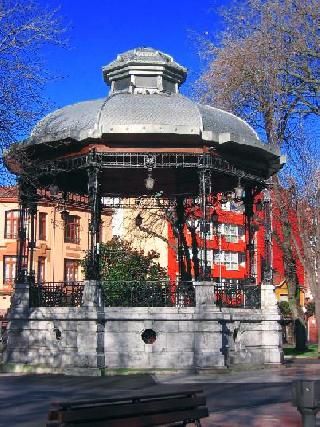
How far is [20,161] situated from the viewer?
62.8 feet

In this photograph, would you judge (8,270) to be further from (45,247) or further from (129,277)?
(129,277)

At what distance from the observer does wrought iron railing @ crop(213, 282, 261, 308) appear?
21047 mm

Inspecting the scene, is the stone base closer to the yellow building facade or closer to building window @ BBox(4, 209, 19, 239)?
the yellow building facade

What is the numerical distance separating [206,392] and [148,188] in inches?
286

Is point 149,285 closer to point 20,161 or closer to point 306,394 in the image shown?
point 20,161

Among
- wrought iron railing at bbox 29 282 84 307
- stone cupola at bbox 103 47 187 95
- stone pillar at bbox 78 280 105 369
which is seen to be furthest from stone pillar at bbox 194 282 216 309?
stone cupola at bbox 103 47 187 95

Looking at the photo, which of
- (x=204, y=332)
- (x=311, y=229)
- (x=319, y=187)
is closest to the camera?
(x=204, y=332)

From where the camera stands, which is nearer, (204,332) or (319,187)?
(204,332)

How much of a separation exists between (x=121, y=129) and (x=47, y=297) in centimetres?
549

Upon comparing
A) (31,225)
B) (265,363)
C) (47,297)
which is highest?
(31,225)

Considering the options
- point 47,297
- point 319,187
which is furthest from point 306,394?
point 319,187

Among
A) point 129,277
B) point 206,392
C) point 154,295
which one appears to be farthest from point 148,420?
point 129,277

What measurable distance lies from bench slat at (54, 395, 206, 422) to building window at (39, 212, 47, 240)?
4489cm

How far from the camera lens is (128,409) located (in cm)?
761
